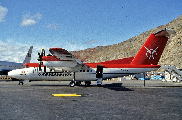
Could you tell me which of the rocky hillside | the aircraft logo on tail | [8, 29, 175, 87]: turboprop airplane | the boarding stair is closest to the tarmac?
[8, 29, 175, 87]: turboprop airplane

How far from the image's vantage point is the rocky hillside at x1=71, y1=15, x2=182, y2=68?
88.1m

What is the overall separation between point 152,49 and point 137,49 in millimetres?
82663

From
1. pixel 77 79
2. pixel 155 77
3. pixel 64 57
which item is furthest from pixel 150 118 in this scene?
pixel 155 77

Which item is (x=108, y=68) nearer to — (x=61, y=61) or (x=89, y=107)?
(x=61, y=61)

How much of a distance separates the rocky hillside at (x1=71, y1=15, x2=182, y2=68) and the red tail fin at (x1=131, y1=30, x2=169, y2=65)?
54.8 meters

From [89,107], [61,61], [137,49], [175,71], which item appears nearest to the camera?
[89,107]

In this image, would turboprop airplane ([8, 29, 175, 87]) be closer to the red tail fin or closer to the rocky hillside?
the red tail fin

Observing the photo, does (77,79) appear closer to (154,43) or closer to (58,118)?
(154,43)

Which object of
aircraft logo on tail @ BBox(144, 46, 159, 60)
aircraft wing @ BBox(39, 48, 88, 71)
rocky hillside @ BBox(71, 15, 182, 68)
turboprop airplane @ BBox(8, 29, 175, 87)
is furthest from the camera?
rocky hillside @ BBox(71, 15, 182, 68)

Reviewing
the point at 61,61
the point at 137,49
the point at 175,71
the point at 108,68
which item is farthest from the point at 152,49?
the point at 137,49

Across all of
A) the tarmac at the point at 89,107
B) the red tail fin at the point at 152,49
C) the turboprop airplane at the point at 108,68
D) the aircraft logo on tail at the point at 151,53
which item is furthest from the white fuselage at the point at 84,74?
the tarmac at the point at 89,107

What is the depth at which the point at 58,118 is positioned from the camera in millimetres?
8016

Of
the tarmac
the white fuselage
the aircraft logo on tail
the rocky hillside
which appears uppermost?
the rocky hillside

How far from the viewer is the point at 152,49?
2992 centimetres
